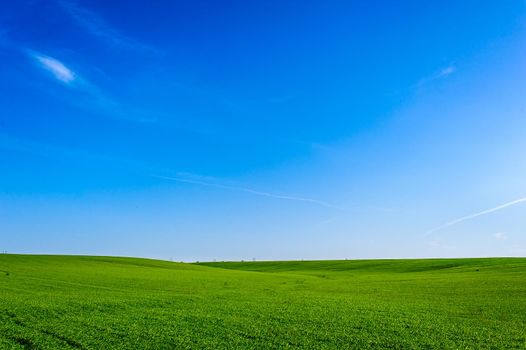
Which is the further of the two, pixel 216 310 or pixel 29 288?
pixel 29 288

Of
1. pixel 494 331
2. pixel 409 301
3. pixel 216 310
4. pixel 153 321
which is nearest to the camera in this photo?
pixel 494 331

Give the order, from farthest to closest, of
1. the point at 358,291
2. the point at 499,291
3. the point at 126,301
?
the point at 358,291 < the point at 499,291 < the point at 126,301

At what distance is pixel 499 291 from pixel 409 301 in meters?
7.21

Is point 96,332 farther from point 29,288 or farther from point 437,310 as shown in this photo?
point 29,288

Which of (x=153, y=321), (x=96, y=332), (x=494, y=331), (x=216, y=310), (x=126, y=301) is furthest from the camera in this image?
(x=126, y=301)

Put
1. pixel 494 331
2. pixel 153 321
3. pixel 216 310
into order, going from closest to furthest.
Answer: pixel 494 331 < pixel 153 321 < pixel 216 310

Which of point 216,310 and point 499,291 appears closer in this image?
point 216,310

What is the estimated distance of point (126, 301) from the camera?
70.2 feet

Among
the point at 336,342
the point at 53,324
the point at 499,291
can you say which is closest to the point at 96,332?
the point at 53,324

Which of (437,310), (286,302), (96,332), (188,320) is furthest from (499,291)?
(96,332)

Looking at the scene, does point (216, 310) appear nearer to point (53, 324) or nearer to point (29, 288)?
point (53, 324)

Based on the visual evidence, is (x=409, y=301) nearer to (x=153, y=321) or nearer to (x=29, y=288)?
(x=153, y=321)

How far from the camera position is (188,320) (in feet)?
54.1

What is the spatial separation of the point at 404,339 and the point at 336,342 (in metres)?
2.12
